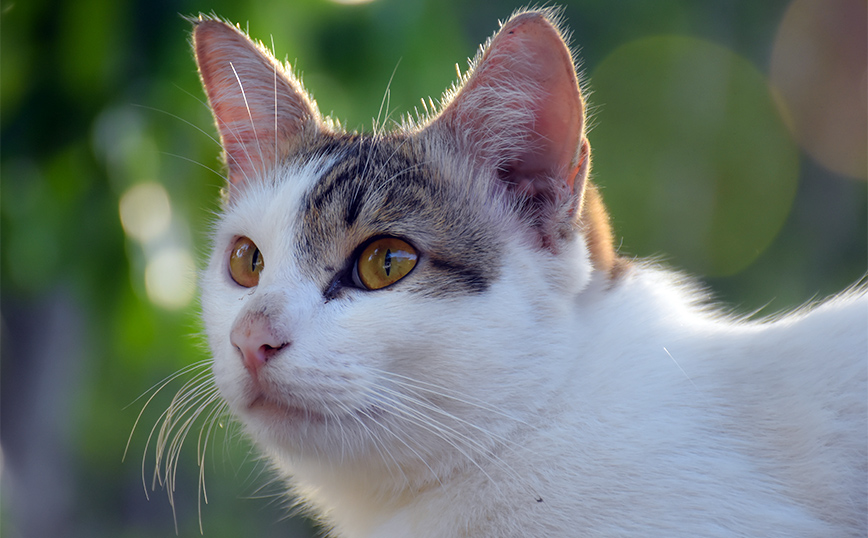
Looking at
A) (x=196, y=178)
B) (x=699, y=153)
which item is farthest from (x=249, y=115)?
(x=699, y=153)

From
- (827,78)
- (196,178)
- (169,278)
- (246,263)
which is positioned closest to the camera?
(246,263)

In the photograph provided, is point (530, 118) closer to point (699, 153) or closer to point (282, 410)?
point (282, 410)

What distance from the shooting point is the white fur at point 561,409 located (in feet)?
2.68

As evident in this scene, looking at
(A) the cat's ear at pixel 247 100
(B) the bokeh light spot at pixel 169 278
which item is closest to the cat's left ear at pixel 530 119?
(A) the cat's ear at pixel 247 100

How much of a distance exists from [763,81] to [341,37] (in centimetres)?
156

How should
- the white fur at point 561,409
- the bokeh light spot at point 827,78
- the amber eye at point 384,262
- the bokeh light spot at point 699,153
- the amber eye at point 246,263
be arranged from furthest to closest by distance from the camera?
the bokeh light spot at point 699,153
the bokeh light spot at point 827,78
the amber eye at point 246,263
the amber eye at point 384,262
the white fur at point 561,409

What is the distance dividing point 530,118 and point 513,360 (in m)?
0.36

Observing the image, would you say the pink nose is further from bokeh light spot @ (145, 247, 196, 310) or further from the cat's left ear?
bokeh light spot @ (145, 247, 196, 310)

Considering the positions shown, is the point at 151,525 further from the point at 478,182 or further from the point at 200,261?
the point at 478,182

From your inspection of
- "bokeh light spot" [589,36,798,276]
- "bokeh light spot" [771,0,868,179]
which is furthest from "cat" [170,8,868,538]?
"bokeh light spot" [771,0,868,179]

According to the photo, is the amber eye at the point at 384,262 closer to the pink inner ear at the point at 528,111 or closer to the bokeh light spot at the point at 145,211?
the pink inner ear at the point at 528,111

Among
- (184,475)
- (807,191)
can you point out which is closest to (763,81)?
(807,191)

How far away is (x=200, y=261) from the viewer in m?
1.34

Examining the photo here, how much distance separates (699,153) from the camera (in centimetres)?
236
